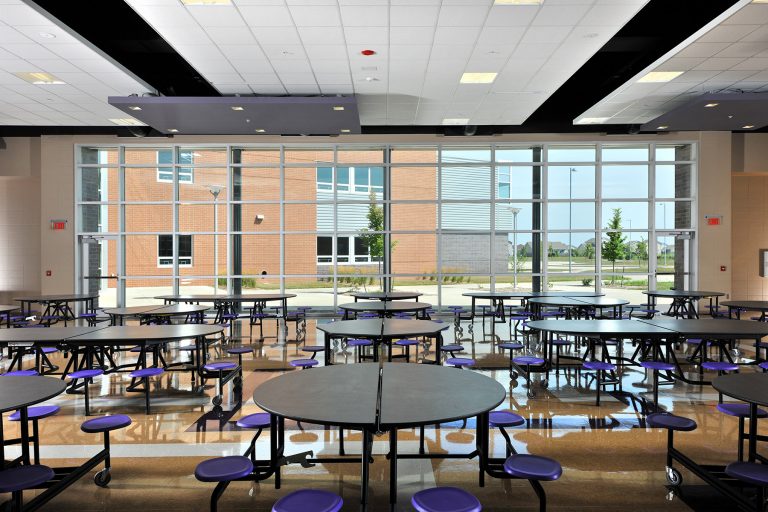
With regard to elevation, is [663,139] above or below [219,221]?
above

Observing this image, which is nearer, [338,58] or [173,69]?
[338,58]

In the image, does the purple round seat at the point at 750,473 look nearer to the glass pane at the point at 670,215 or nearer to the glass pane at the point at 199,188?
the glass pane at the point at 670,215

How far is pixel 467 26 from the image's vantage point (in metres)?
6.39

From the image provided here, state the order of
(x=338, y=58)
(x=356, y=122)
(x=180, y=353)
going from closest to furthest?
(x=338, y=58) < (x=180, y=353) < (x=356, y=122)

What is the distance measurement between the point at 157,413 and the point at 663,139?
487 inches

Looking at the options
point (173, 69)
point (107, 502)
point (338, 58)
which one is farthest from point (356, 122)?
point (107, 502)

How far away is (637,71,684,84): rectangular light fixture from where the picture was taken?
788 centimetres

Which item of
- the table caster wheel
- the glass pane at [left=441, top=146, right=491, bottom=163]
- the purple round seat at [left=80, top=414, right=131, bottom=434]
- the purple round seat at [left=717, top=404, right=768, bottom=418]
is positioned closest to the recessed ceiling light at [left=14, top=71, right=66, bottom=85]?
the purple round seat at [left=80, top=414, right=131, bottom=434]

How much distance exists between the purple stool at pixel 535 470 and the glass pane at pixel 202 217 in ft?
36.8

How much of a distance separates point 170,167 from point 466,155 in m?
7.24

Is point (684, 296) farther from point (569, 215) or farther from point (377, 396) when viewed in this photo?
point (377, 396)

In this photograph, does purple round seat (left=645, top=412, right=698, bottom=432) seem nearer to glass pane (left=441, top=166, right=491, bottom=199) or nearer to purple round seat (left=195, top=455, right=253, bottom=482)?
purple round seat (left=195, top=455, right=253, bottom=482)

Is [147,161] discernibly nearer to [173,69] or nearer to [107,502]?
[173,69]

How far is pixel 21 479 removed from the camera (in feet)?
8.42
